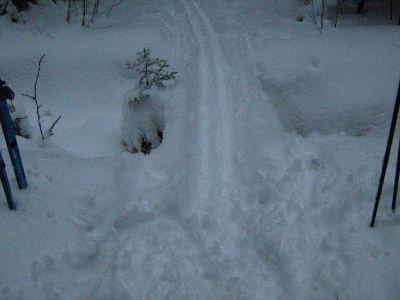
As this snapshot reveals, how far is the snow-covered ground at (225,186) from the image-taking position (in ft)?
11.5

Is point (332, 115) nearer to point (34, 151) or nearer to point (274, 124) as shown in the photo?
point (274, 124)

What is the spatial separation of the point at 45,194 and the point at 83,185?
0.54m

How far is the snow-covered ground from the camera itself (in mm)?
3506

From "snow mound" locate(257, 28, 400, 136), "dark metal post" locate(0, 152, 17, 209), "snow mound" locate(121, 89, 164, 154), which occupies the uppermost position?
"dark metal post" locate(0, 152, 17, 209)

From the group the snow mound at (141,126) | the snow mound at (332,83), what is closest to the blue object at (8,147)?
the snow mound at (141,126)

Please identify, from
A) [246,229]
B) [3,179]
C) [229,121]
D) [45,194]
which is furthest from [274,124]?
[3,179]

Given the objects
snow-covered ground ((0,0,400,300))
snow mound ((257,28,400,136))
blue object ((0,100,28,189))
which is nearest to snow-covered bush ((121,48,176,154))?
snow-covered ground ((0,0,400,300))

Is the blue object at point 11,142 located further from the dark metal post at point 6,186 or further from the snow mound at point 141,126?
the snow mound at point 141,126

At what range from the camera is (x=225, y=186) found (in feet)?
15.9

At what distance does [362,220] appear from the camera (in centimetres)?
382

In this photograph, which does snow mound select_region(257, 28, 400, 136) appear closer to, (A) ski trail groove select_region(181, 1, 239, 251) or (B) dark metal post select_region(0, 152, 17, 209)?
(A) ski trail groove select_region(181, 1, 239, 251)

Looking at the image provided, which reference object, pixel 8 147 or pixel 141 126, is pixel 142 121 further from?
pixel 8 147

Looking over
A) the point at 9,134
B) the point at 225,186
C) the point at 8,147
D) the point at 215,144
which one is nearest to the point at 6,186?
the point at 8,147

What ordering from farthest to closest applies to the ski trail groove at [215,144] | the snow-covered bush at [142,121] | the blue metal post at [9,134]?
the snow-covered bush at [142,121] < the ski trail groove at [215,144] < the blue metal post at [9,134]
